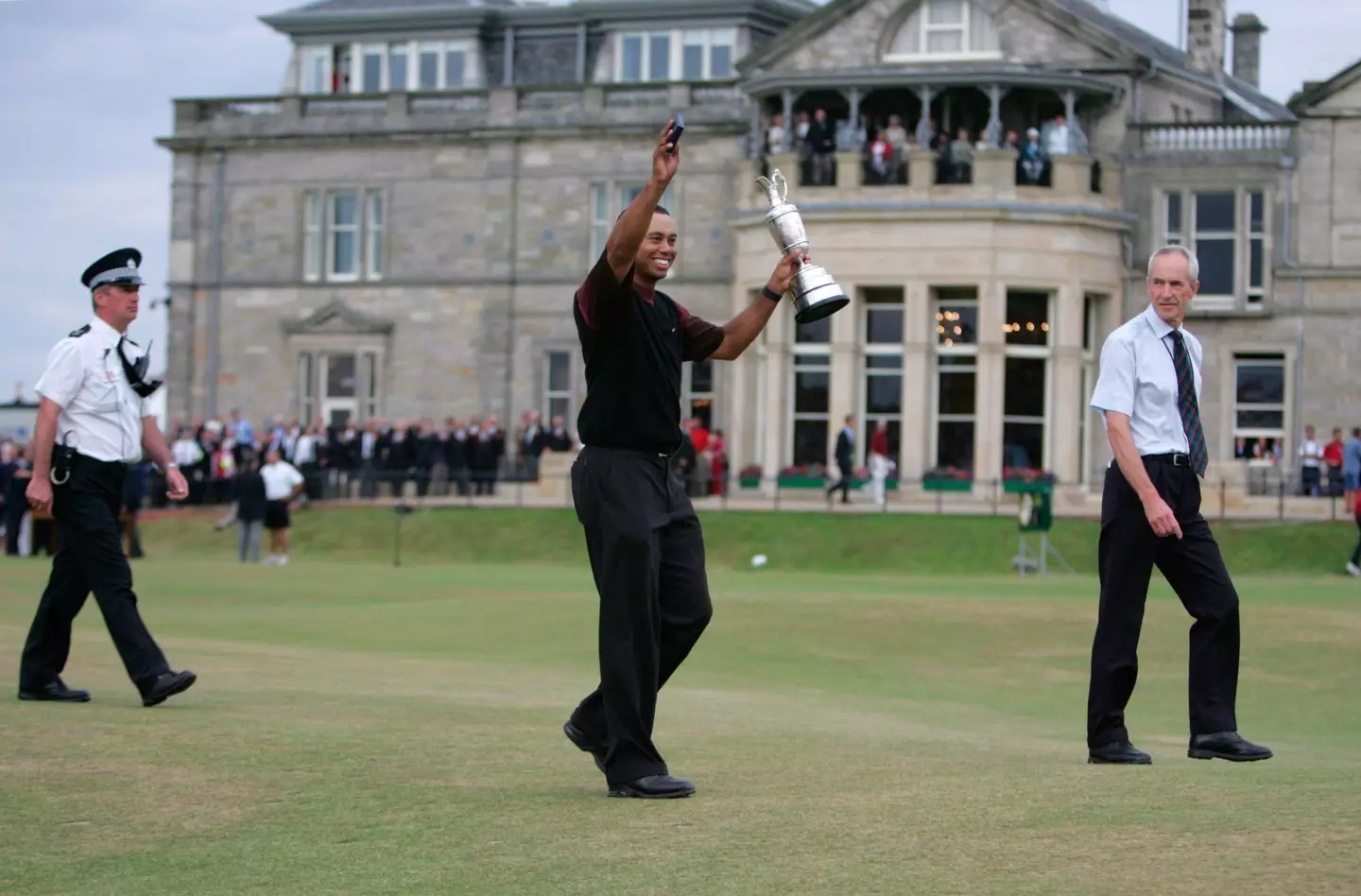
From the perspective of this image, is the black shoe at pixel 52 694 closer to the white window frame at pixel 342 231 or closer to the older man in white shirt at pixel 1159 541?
the older man in white shirt at pixel 1159 541

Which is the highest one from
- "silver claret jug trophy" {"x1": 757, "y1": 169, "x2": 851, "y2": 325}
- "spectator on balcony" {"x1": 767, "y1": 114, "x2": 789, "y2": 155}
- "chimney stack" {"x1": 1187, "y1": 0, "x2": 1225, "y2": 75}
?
"chimney stack" {"x1": 1187, "y1": 0, "x2": 1225, "y2": 75}

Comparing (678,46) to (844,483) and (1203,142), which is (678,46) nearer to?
(1203,142)

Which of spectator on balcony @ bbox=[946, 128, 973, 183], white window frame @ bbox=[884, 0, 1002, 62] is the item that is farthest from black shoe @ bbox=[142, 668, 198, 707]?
white window frame @ bbox=[884, 0, 1002, 62]

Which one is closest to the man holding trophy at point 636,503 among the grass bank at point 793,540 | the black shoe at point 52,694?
the black shoe at point 52,694

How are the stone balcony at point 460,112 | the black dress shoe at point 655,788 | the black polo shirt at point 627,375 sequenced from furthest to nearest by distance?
the stone balcony at point 460,112, the black polo shirt at point 627,375, the black dress shoe at point 655,788

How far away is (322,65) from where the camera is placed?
60000mm

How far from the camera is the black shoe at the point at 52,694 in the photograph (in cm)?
1198

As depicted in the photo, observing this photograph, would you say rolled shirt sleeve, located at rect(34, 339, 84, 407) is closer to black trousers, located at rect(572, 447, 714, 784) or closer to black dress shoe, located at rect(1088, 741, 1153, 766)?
black trousers, located at rect(572, 447, 714, 784)

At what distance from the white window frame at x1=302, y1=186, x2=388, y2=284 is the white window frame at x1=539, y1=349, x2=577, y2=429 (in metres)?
4.91

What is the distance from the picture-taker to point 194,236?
5694 centimetres

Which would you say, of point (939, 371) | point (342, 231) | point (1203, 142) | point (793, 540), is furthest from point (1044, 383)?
point (342, 231)

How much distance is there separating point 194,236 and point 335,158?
4.40 m

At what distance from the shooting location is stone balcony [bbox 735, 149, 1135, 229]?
47.4m

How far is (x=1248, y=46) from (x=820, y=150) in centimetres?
1902
